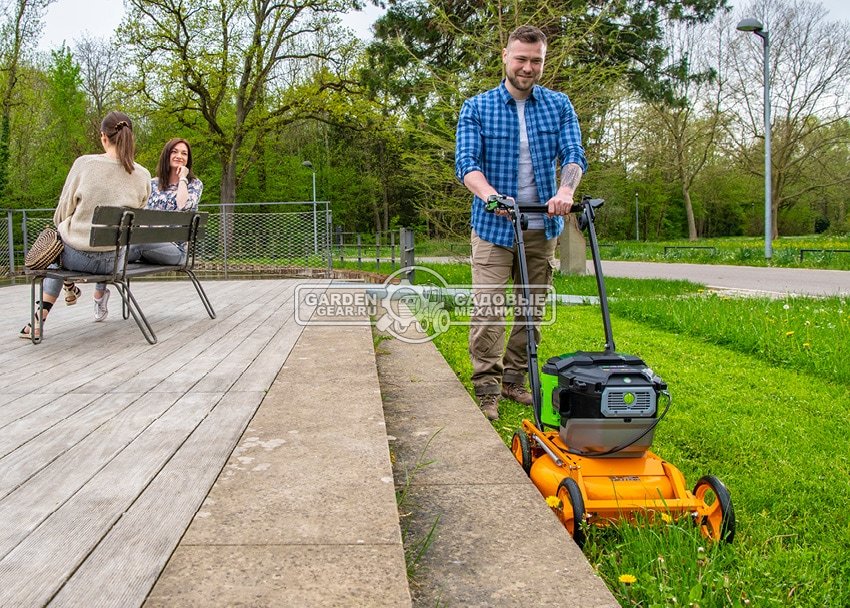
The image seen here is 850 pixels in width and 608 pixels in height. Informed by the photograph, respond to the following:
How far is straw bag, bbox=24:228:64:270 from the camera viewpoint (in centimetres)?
469

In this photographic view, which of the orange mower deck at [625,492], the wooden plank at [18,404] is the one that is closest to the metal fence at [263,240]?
the wooden plank at [18,404]

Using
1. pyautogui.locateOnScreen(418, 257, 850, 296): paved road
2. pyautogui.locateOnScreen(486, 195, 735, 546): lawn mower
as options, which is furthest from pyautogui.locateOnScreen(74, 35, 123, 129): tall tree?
pyautogui.locateOnScreen(486, 195, 735, 546): lawn mower

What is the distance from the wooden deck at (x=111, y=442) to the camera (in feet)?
5.04

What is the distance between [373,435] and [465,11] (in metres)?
15.4

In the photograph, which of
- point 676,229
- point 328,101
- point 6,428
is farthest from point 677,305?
point 676,229

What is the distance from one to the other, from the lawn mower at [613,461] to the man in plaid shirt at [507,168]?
1168 millimetres

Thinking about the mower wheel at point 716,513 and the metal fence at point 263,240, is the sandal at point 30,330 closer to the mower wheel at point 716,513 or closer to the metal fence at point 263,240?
the mower wheel at point 716,513

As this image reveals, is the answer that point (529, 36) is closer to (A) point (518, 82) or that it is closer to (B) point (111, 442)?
(A) point (518, 82)

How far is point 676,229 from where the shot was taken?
6034 cm

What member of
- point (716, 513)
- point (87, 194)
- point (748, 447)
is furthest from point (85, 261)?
point (716, 513)

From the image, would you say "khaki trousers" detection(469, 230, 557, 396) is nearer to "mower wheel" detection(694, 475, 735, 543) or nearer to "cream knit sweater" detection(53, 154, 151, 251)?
"mower wheel" detection(694, 475, 735, 543)

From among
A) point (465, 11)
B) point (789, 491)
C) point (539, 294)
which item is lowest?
point (789, 491)

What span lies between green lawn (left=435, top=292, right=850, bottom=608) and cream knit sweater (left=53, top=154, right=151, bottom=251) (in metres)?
2.49

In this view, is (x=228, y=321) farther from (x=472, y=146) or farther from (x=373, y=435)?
(x=373, y=435)
